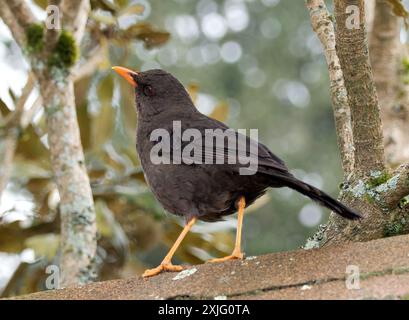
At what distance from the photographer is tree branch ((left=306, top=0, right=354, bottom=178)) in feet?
15.3

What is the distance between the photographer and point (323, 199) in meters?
3.89

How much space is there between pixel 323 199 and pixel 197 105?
3.40m

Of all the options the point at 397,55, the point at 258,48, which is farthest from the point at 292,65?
A: the point at 397,55

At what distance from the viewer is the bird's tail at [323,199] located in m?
3.82

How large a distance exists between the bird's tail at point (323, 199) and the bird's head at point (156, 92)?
1.41 metres

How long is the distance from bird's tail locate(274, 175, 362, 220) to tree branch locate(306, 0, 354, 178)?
589 mm

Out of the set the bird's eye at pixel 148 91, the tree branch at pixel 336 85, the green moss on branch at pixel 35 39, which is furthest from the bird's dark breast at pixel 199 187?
the green moss on branch at pixel 35 39

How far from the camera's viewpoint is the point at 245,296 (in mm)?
3377

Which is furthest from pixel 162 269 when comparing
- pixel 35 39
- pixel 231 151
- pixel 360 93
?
pixel 35 39

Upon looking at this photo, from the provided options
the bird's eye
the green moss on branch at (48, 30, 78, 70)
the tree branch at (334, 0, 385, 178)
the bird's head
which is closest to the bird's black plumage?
the bird's head

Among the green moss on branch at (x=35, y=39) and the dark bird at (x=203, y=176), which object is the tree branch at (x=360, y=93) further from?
the green moss on branch at (x=35, y=39)

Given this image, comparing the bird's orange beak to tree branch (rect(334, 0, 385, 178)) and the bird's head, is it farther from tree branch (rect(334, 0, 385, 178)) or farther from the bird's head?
tree branch (rect(334, 0, 385, 178))
